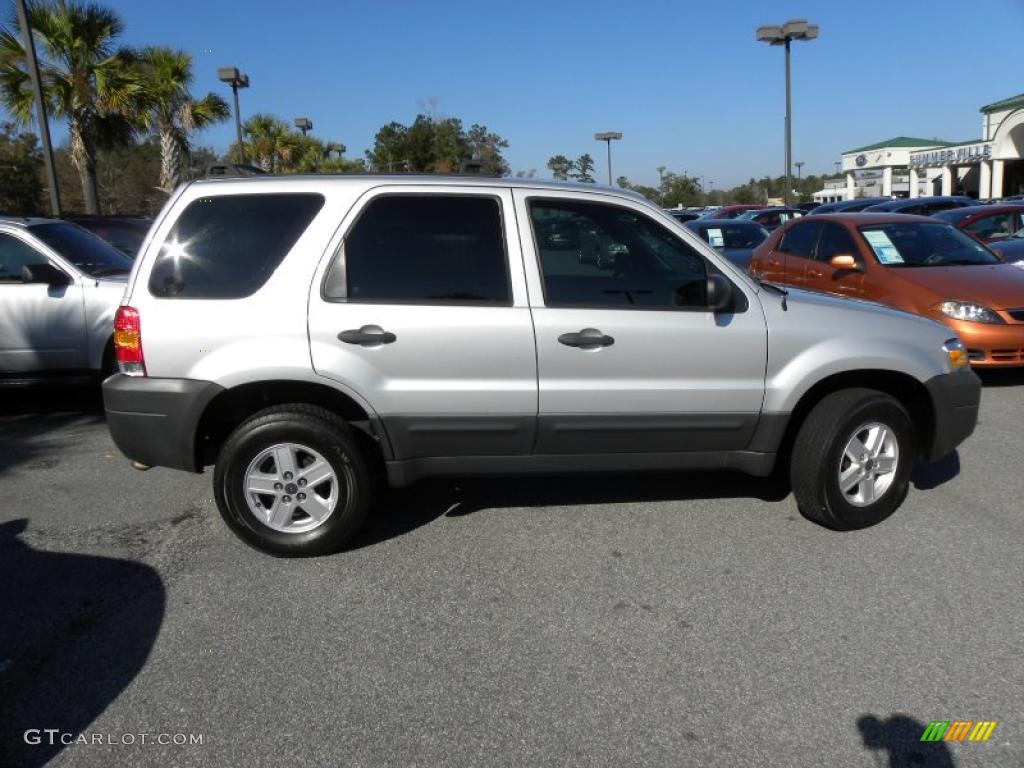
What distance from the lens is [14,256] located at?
7309mm

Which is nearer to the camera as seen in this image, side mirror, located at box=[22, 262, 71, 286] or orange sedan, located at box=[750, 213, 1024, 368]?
side mirror, located at box=[22, 262, 71, 286]

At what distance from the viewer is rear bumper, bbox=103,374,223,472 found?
13.1ft

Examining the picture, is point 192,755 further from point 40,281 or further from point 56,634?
point 40,281

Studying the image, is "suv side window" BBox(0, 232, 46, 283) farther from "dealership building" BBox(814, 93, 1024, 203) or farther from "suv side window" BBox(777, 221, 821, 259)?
"dealership building" BBox(814, 93, 1024, 203)

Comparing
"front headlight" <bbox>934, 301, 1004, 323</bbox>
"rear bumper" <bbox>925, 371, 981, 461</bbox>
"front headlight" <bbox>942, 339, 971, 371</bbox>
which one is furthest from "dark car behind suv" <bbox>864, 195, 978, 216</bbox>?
"rear bumper" <bbox>925, 371, 981, 461</bbox>

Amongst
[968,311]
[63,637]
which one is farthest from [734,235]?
[63,637]

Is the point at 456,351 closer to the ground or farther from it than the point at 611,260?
closer to the ground

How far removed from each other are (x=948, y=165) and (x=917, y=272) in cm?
4265

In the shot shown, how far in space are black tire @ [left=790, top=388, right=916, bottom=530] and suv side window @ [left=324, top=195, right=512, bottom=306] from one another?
173 centimetres

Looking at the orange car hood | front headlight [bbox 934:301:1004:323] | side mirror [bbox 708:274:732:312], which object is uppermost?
side mirror [bbox 708:274:732:312]

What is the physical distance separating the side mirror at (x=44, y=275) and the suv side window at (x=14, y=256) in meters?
0.23

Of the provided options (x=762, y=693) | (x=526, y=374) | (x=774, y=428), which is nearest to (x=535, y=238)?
(x=526, y=374)

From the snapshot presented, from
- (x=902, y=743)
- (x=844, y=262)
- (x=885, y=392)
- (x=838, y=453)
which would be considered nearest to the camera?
(x=902, y=743)

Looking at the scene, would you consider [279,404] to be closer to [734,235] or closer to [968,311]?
[968,311]
